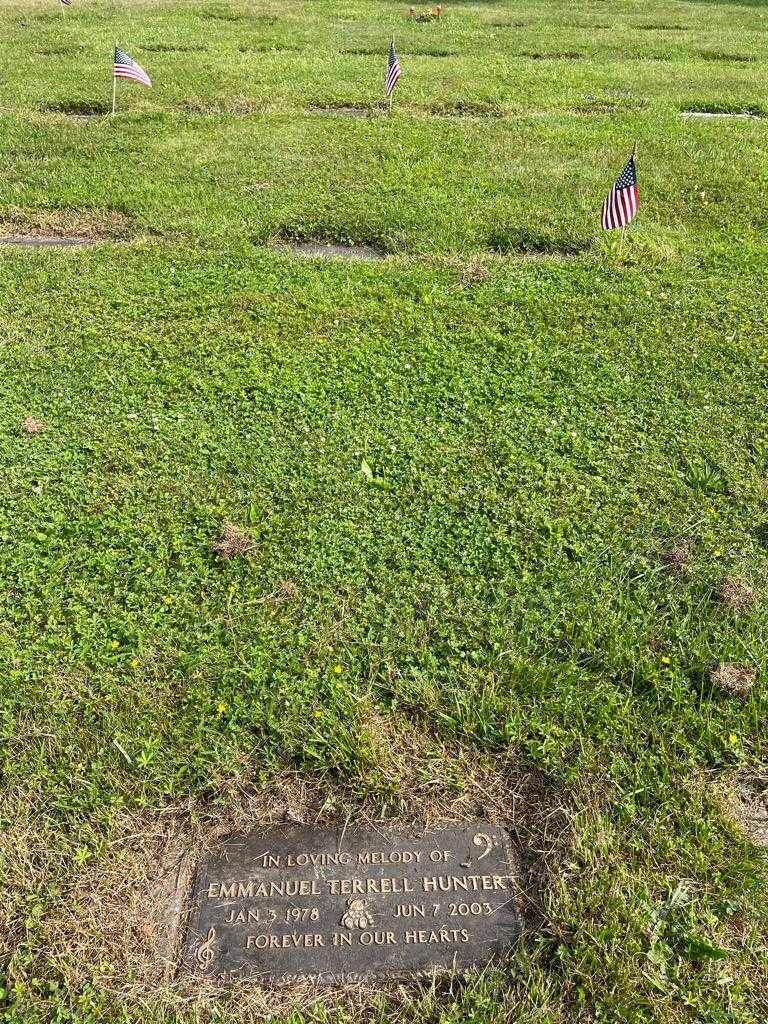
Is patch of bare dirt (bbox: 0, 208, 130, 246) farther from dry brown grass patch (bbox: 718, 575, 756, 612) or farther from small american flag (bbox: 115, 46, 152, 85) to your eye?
dry brown grass patch (bbox: 718, 575, 756, 612)

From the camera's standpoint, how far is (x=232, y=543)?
3.78 m

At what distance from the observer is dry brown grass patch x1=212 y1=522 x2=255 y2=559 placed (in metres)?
3.74

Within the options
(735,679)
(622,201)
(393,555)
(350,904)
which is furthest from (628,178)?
(350,904)

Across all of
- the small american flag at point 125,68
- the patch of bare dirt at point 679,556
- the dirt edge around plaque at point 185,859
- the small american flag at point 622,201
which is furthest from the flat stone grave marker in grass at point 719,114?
the dirt edge around plaque at point 185,859

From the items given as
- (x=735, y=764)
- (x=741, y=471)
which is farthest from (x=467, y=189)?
(x=735, y=764)

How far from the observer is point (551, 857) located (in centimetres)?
268

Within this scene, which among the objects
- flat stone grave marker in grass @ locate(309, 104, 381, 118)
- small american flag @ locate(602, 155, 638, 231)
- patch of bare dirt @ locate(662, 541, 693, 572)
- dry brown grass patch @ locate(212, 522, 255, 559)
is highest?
flat stone grave marker in grass @ locate(309, 104, 381, 118)

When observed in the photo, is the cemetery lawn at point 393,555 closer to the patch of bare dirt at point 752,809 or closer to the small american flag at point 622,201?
the patch of bare dirt at point 752,809

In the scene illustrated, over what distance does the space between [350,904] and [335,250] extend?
214 inches

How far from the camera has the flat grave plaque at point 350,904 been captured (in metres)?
2.44

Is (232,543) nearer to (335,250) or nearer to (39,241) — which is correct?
(335,250)

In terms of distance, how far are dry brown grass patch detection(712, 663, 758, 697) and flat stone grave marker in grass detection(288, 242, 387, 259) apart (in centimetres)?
459

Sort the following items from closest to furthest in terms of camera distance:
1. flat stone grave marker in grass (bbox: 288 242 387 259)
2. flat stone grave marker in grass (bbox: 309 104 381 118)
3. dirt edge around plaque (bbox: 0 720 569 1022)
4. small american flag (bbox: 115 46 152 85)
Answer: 1. dirt edge around plaque (bbox: 0 720 569 1022)
2. flat stone grave marker in grass (bbox: 288 242 387 259)
3. small american flag (bbox: 115 46 152 85)
4. flat stone grave marker in grass (bbox: 309 104 381 118)

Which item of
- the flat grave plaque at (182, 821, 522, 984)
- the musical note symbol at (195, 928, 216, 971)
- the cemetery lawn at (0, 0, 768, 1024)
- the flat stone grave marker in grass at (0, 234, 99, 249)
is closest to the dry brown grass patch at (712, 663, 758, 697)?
the cemetery lawn at (0, 0, 768, 1024)
